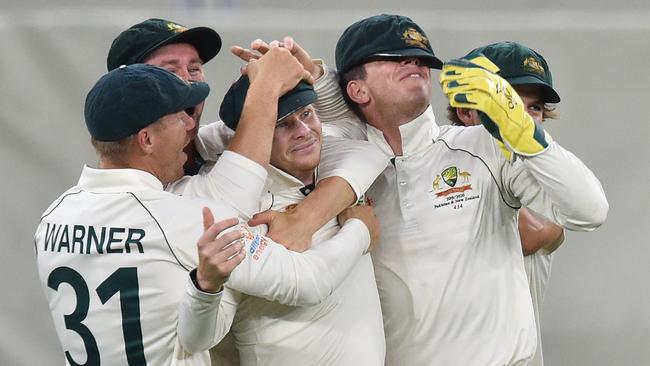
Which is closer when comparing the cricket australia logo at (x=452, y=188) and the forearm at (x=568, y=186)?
the forearm at (x=568, y=186)

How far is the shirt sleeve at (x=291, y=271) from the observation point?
5.92 feet

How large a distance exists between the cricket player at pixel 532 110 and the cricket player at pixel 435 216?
0.16 metres

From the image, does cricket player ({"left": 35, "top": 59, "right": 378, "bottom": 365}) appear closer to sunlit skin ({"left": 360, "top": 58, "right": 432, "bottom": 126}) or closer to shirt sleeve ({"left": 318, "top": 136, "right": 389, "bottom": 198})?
shirt sleeve ({"left": 318, "top": 136, "right": 389, "bottom": 198})

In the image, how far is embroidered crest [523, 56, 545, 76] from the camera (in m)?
2.23

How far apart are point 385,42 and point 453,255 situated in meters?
0.48

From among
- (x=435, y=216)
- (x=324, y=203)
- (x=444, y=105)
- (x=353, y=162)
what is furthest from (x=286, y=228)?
(x=444, y=105)

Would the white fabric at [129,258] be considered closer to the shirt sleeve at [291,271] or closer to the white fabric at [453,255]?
the shirt sleeve at [291,271]

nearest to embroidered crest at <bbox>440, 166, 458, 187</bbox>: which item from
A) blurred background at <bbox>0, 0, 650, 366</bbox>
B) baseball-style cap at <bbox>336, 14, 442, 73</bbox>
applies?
baseball-style cap at <bbox>336, 14, 442, 73</bbox>

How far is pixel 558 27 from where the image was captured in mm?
3131

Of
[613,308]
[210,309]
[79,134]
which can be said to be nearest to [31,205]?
[79,134]

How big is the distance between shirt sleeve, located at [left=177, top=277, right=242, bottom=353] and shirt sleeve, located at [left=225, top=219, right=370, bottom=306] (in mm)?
49

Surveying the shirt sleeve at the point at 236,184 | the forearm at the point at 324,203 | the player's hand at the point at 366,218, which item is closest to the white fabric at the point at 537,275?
the player's hand at the point at 366,218

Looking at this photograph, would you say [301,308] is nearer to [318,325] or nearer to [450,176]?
[318,325]

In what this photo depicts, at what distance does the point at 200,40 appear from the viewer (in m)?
2.28
